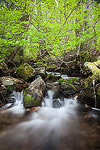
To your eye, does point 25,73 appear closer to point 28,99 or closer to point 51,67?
point 28,99

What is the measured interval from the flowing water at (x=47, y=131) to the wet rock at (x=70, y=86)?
3.43 feet

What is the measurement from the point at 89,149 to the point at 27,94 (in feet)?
8.99

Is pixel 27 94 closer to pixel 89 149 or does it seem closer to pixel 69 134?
pixel 69 134

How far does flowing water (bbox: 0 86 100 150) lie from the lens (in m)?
1.77

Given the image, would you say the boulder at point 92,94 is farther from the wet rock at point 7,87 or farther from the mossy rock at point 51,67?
the mossy rock at point 51,67

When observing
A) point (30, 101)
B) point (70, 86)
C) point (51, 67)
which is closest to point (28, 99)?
point (30, 101)

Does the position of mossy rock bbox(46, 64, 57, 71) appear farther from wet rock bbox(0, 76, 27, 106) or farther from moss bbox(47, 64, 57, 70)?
wet rock bbox(0, 76, 27, 106)

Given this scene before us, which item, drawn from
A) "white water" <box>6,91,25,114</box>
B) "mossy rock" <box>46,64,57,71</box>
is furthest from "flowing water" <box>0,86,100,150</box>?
"mossy rock" <box>46,64,57,71</box>

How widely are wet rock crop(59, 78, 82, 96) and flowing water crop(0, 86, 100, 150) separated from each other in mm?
1045

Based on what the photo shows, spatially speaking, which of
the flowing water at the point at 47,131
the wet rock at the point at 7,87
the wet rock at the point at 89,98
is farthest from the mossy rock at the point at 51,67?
the flowing water at the point at 47,131

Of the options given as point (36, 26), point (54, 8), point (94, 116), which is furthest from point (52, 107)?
point (54, 8)

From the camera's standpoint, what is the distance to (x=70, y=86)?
15.1 feet

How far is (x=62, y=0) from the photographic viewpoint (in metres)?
4.60

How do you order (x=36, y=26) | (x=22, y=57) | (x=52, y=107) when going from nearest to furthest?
(x=52, y=107)
(x=36, y=26)
(x=22, y=57)
